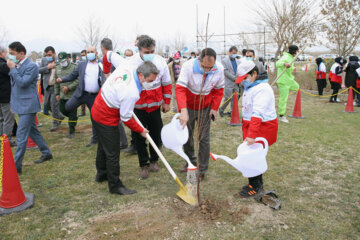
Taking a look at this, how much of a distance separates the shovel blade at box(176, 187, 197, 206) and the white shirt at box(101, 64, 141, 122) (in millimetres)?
1179

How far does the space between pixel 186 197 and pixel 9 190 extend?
2153mm

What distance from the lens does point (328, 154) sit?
4.84m

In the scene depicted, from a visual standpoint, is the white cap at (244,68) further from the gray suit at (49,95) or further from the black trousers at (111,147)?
the gray suit at (49,95)

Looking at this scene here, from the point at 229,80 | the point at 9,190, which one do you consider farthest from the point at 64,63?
the point at 229,80

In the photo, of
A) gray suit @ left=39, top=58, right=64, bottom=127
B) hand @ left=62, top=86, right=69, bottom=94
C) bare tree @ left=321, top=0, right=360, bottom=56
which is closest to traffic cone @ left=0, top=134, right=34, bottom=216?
hand @ left=62, top=86, right=69, bottom=94

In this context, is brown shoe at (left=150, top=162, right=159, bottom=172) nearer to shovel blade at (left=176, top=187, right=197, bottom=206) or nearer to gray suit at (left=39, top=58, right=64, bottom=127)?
shovel blade at (left=176, top=187, right=197, bottom=206)

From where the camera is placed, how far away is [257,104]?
293cm

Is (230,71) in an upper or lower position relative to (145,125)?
upper

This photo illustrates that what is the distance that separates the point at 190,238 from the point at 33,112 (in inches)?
127

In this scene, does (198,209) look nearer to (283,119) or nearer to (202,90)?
(202,90)

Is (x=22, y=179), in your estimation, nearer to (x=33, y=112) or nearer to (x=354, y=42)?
(x=33, y=112)

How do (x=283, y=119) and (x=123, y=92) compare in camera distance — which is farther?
(x=283, y=119)

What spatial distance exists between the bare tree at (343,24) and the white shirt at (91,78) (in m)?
13.7

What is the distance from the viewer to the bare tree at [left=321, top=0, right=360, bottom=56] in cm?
1323
